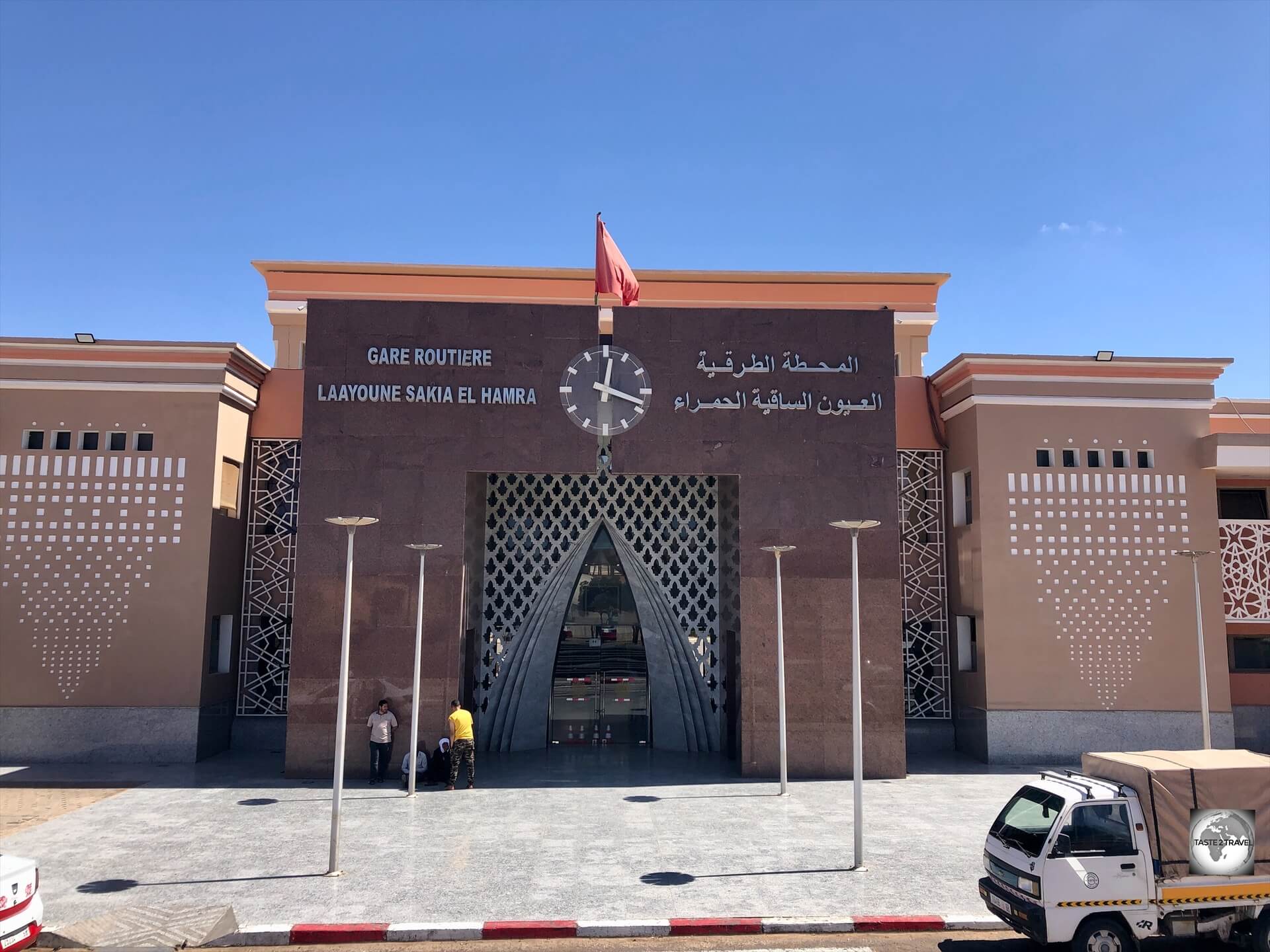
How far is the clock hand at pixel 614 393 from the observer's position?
16781 millimetres

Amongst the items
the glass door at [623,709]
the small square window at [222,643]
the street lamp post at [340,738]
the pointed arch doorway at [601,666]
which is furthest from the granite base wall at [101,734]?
the street lamp post at [340,738]

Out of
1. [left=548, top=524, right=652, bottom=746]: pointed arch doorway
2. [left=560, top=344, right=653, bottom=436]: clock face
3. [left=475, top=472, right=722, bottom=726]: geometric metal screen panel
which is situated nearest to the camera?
[left=560, top=344, right=653, bottom=436]: clock face

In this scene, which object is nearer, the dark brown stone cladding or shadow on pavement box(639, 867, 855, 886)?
shadow on pavement box(639, 867, 855, 886)

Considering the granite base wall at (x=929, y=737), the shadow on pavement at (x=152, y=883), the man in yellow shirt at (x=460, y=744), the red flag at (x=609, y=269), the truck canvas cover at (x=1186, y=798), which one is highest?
the red flag at (x=609, y=269)

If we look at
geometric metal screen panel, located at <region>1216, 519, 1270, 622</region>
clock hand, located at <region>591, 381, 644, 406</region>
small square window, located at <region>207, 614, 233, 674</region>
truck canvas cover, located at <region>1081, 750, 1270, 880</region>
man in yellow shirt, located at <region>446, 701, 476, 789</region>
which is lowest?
man in yellow shirt, located at <region>446, 701, 476, 789</region>

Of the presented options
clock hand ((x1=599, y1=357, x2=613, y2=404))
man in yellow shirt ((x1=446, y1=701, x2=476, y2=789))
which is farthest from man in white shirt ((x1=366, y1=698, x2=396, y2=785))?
clock hand ((x1=599, y1=357, x2=613, y2=404))

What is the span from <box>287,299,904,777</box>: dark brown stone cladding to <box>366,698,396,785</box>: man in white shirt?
433 millimetres

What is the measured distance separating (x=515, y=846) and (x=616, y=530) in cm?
831

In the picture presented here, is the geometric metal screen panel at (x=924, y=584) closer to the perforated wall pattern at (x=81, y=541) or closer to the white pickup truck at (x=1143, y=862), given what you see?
the white pickup truck at (x=1143, y=862)

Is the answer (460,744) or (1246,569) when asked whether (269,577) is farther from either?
(1246,569)

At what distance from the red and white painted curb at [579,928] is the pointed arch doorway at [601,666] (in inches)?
413

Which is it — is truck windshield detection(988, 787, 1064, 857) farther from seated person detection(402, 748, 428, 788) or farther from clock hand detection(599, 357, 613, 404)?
clock hand detection(599, 357, 613, 404)

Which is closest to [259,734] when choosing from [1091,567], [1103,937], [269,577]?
[269,577]

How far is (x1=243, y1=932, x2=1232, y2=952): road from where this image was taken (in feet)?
27.7
